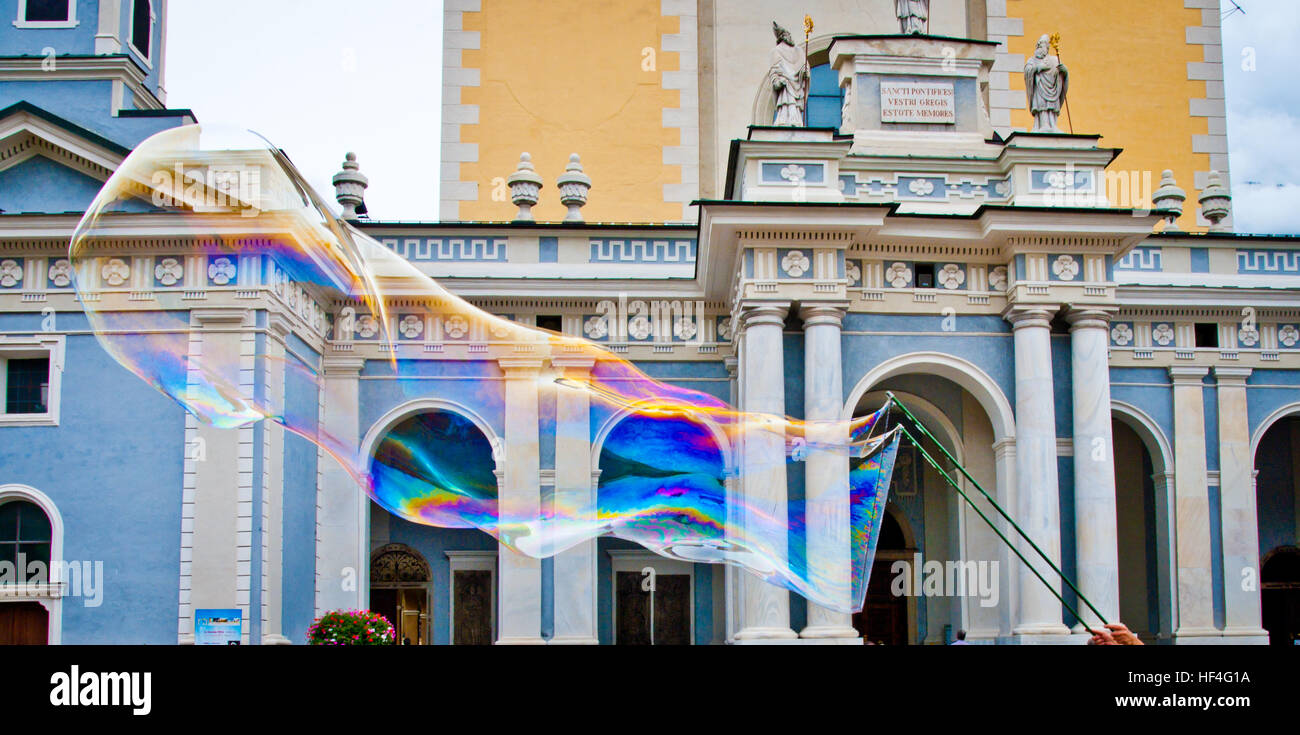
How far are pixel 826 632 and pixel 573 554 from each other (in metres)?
6.35

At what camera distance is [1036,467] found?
25.1 m

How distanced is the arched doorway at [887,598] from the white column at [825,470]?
17.7ft

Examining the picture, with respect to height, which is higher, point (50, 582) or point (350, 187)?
point (350, 187)

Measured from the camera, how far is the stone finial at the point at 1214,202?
32031 millimetres

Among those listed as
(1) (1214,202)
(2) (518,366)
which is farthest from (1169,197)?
(2) (518,366)

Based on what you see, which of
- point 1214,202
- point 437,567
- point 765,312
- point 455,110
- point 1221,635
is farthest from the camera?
point 455,110

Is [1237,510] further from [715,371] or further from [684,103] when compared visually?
[684,103]

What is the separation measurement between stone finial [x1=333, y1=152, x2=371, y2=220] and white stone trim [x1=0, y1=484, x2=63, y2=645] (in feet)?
29.5

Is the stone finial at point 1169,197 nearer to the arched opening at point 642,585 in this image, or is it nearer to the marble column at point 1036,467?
the marble column at point 1036,467

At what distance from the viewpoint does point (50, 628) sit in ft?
79.8

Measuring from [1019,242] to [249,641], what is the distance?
627 inches

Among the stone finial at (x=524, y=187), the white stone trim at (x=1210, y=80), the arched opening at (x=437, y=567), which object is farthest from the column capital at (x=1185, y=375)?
the arched opening at (x=437, y=567)
